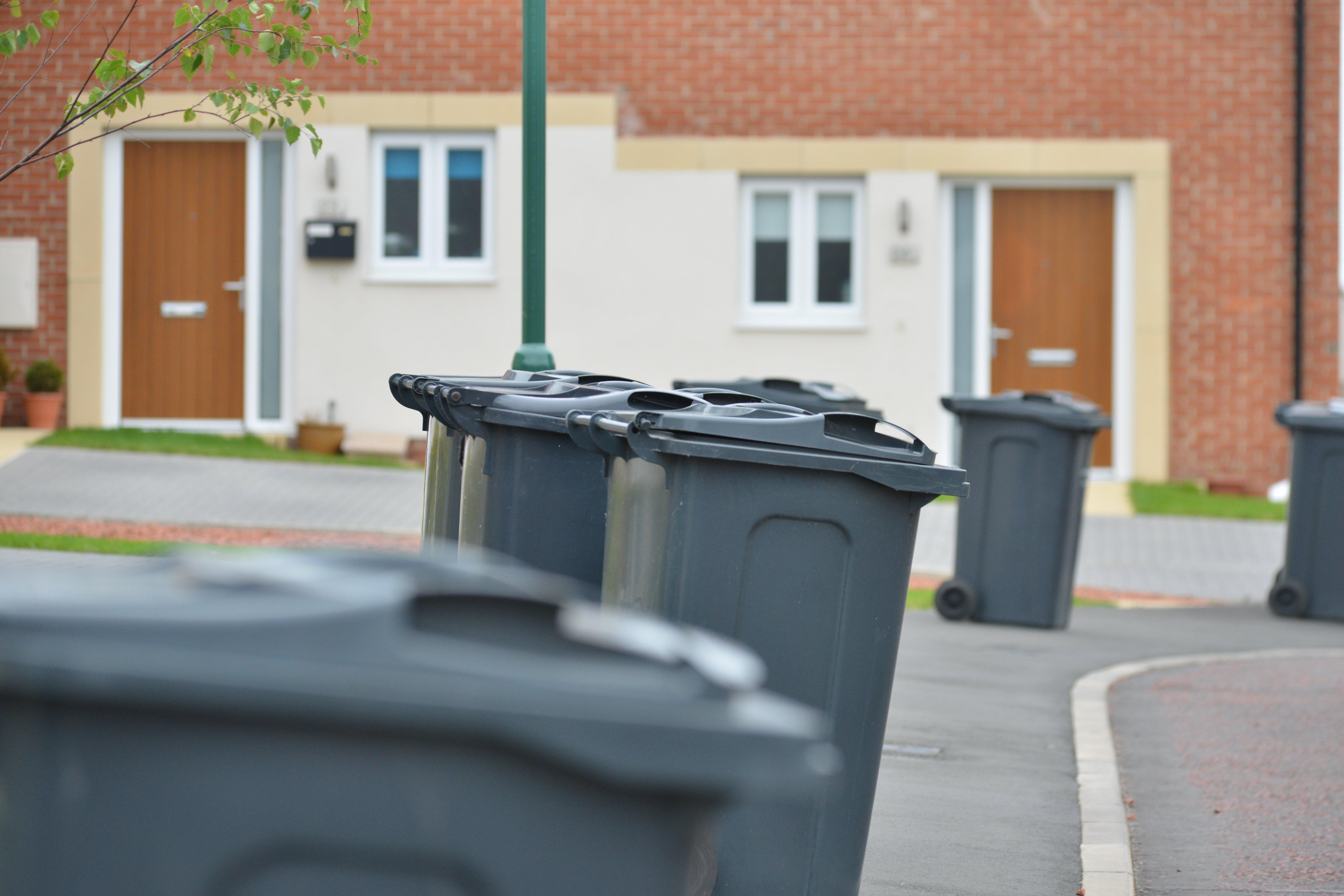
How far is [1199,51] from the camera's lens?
16094 mm

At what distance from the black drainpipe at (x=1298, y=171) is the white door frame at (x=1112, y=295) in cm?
165

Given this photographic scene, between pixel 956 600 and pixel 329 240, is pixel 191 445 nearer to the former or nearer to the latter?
pixel 329 240

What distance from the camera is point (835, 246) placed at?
16250mm

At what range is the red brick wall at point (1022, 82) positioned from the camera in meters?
16.1

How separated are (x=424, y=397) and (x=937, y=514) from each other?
977 cm

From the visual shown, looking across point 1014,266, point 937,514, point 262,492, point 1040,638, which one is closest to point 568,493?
point 1040,638

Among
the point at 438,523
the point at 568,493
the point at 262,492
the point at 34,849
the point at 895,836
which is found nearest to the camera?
the point at 34,849

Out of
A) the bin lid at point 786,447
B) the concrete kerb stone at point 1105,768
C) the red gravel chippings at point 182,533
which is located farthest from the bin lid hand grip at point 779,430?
the red gravel chippings at point 182,533

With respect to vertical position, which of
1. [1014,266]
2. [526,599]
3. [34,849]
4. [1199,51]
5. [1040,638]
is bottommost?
[1040,638]

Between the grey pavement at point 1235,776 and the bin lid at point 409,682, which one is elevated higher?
the bin lid at point 409,682

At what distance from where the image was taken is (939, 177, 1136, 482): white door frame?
638 inches

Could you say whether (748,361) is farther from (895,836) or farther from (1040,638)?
(895,836)

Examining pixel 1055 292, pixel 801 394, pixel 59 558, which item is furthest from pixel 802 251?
pixel 59 558

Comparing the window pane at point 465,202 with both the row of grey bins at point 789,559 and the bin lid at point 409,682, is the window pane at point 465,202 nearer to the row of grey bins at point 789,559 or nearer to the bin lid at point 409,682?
the row of grey bins at point 789,559
